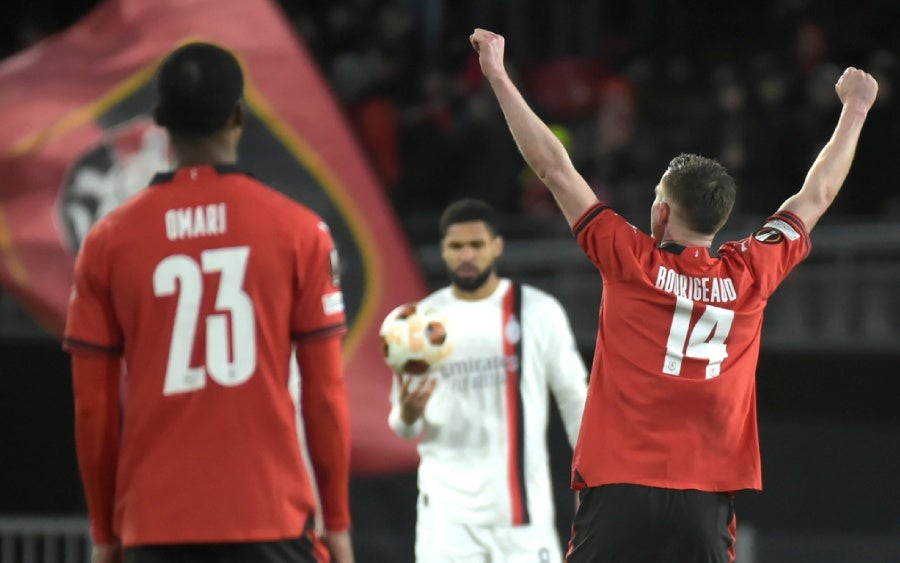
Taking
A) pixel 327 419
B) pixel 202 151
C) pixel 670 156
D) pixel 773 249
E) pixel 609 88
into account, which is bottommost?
pixel 327 419

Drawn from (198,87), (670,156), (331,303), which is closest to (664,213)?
(331,303)

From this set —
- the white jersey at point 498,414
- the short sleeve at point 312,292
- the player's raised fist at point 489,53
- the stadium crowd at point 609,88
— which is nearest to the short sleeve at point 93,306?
the short sleeve at point 312,292

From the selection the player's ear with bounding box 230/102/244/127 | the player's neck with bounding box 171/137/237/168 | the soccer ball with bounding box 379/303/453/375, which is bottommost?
the soccer ball with bounding box 379/303/453/375

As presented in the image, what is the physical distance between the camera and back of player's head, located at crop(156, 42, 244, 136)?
148 inches

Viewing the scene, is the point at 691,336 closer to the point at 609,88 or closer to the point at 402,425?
the point at 402,425

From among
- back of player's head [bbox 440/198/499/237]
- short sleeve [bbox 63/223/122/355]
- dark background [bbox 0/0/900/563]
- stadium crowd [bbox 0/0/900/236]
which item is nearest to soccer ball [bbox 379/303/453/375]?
back of player's head [bbox 440/198/499/237]

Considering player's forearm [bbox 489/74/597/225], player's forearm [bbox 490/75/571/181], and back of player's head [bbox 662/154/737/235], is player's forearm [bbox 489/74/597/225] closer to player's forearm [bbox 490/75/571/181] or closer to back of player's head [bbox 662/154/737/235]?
player's forearm [bbox 490/75/571/181]

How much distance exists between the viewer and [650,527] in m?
4.84

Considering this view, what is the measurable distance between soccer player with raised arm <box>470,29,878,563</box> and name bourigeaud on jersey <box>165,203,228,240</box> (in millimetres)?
1382

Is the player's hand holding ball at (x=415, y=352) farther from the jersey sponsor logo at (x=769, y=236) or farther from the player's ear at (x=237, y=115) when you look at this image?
the player's ear at (x=237, y=115)

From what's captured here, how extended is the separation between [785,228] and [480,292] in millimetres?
2219

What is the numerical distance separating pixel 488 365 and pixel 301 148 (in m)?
3.33

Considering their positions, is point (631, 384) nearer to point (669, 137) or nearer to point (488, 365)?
point (488, 365)

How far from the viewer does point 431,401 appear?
694 centimetres
